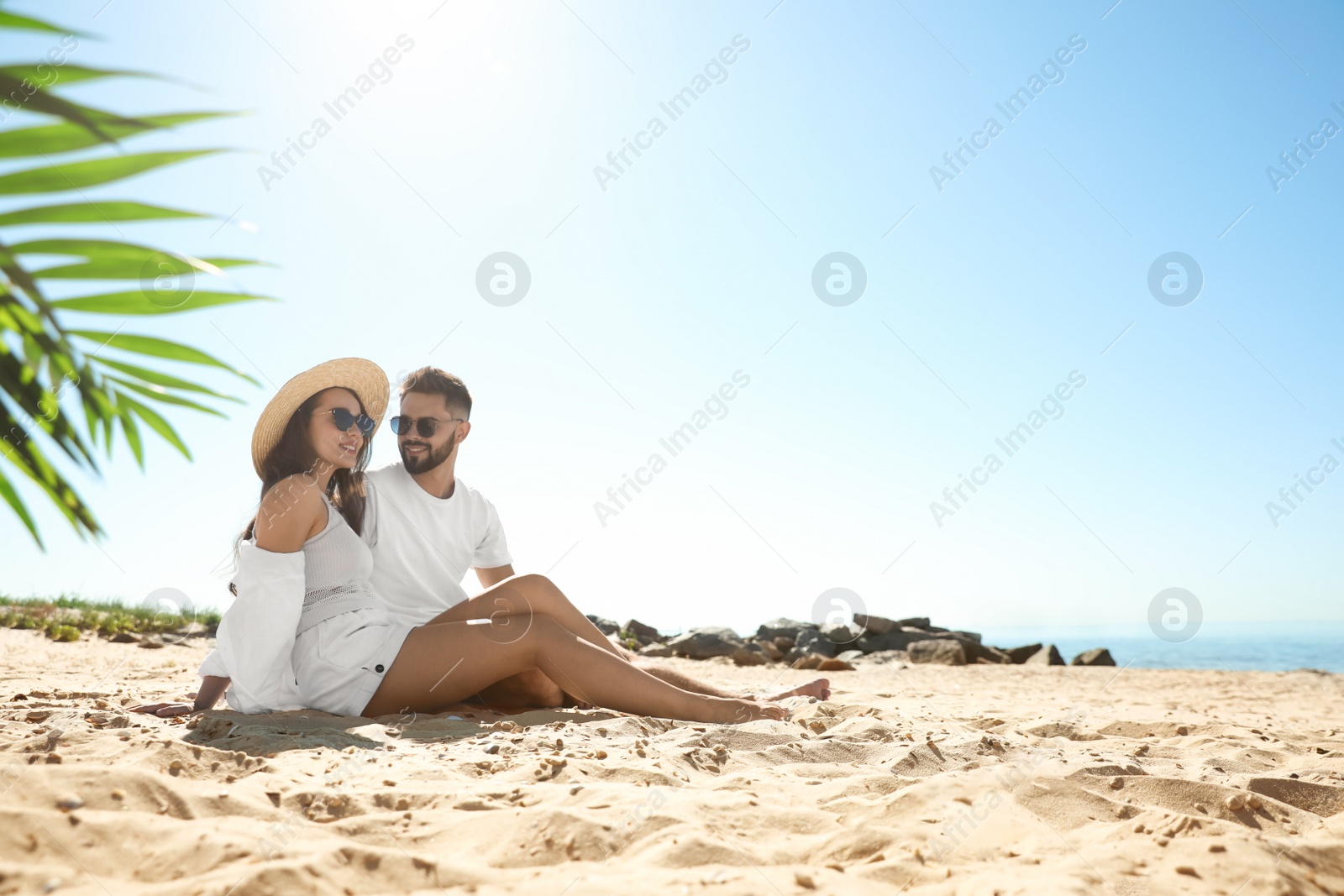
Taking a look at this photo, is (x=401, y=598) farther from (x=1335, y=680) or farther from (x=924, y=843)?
(x=1335, y=680)

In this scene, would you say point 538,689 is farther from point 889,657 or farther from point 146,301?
point 889,657

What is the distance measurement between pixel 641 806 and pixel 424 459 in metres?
2.66

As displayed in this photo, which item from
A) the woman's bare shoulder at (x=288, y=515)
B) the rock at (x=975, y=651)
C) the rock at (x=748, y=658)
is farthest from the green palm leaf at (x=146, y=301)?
the rock at (x=975, y=651)

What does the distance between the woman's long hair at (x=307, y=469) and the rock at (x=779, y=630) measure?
7.09 m

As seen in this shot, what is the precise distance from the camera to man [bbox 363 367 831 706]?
347cm

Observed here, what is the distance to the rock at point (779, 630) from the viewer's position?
973cm

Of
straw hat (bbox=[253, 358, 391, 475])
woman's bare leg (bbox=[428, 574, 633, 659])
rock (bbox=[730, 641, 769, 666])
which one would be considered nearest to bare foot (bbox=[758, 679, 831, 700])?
woman's bare leg (bbox=[428, 574, 633, 659])

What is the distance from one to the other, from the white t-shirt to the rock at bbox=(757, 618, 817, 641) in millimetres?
6155

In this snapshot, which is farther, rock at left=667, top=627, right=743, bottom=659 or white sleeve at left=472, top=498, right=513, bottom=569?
rock at left=667, top=627, right=743, bottom=659

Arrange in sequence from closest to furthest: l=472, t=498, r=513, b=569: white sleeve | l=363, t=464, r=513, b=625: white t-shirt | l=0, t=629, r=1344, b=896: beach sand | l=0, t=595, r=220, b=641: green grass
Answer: l=0, t=629, r=1344, b=896: beach sand, l=363, t=464, r=513, b=625: white t-shirt, l=472, t=498, r=513, b=569: white sleeve, l=0, t=595, r=220, b=641: green grass

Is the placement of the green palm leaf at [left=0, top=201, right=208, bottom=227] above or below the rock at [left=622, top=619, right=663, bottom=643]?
above

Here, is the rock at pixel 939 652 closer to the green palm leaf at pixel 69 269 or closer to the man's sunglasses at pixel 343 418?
the man's sunglasses at pixel 343 418

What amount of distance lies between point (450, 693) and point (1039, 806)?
85.9 inches

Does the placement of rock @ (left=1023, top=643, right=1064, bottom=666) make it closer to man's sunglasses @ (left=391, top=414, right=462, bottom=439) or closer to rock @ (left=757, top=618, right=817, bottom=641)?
rock @ (left=757, top=618, right=817, bottom=641)
